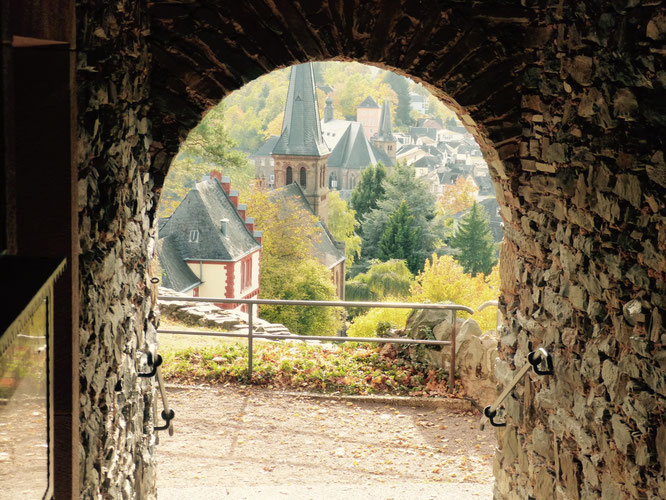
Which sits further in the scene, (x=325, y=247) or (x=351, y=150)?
(x=351, y=150)

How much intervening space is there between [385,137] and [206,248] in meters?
49.5

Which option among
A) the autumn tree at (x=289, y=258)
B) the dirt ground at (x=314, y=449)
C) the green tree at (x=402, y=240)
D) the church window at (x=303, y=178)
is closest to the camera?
the dirt ground at (x=314, y=449)

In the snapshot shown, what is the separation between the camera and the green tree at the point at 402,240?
143 ft

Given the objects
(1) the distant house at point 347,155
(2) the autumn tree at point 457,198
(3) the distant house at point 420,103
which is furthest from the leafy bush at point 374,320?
(3) the distant house at point 420,103

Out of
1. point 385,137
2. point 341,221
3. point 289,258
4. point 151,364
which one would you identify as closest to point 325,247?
point 289,258

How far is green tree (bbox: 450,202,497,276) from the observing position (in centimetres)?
4766

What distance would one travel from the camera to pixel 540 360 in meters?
3.24

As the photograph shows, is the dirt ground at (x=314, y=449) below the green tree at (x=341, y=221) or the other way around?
the other way around

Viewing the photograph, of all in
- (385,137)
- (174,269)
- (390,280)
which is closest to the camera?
(174,269)

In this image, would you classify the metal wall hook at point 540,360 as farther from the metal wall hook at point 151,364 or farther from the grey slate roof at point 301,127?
the grey slate roof at point 301,127

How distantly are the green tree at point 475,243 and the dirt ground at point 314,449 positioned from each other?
4187 cm

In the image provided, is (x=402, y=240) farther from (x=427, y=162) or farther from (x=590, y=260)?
(x=427, y=162)

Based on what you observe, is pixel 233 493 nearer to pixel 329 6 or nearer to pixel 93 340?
pixel 93 340

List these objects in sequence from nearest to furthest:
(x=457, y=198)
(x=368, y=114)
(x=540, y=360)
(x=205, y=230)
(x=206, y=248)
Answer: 1. (x=540, y=360)
2. (x=206, y=248)
3. (x=205, y=230)
4. (x=457, y=198)
5. (x=368, y=114)
